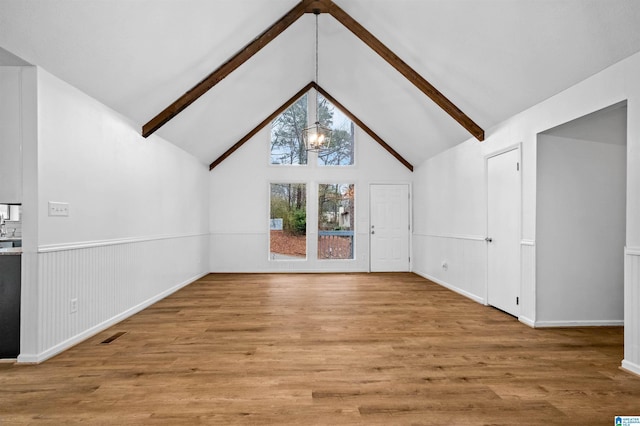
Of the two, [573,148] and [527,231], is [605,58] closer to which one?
[573,148]

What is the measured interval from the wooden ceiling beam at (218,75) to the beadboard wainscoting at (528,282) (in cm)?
396

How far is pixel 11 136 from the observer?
110 inches

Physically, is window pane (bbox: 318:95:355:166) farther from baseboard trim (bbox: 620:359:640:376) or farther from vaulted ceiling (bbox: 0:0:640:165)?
baseboard trim (bbox: 620:359:640:376)

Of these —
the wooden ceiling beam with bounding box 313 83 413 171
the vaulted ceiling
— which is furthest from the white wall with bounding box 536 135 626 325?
the wooden ceiling beam with bounding box 313 83 413 171

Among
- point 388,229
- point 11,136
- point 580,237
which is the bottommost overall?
point 388,229

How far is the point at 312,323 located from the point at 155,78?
129 inches

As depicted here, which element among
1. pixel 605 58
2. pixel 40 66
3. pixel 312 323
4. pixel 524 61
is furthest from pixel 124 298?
pixel 605 58

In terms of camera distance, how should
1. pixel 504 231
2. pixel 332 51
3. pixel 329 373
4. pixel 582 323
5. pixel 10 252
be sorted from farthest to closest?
pixel 332 51 < pixel 504 231 < pixel 582 323 < pixel 10 252 < pixel 329 373

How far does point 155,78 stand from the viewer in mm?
3859

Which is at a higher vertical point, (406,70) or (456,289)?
(406,70)

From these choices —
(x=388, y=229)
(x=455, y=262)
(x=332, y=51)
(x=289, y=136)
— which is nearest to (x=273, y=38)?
(x=332, y=51)

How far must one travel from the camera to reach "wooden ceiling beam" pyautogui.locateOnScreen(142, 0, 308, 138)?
14.5 ft

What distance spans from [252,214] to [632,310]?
642cm

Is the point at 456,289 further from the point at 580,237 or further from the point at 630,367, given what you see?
the point at 630,367
